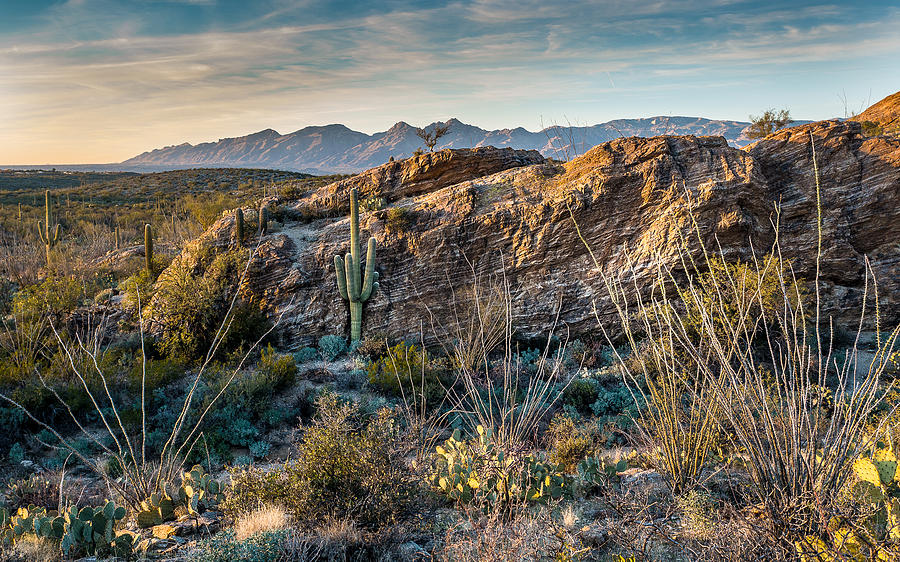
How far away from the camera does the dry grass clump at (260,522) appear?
11.6ft

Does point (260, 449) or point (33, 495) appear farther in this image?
point (260, 449)

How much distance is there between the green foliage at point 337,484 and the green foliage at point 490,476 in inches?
24.7

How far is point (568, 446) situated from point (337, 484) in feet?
10.3

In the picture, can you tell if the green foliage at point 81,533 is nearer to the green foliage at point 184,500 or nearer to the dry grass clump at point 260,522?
the green foliage at point 184,500

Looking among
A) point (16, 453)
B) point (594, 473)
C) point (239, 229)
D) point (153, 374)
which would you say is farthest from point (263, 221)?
point (594, 473)

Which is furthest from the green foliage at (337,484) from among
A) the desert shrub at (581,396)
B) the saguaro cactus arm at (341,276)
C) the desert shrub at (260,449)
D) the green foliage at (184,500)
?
the saguaro cactus arm at (341,276)

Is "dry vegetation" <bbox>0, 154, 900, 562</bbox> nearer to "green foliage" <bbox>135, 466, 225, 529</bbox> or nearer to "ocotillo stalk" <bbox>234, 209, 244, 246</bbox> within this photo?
"green foliage" <bbox>135, 466, 225, 529</bbox>

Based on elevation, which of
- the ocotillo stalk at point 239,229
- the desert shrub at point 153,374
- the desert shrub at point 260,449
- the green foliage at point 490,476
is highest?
the ocotillo stalk at point 239,229

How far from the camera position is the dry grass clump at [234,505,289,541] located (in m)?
3.54

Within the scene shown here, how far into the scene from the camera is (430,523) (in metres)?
3.94

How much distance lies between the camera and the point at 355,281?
10555mm

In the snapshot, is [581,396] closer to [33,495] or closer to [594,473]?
[594,473]

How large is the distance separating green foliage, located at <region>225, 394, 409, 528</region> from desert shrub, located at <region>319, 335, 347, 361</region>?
5.80 metres

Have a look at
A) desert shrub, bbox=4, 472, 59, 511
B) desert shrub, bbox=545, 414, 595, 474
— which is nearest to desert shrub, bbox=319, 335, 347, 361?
desert shrub, bbox=4, 472, 59, 511
